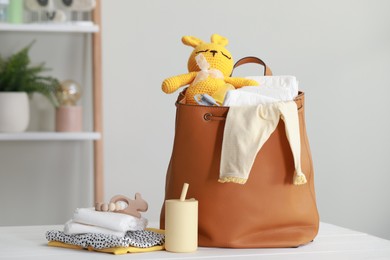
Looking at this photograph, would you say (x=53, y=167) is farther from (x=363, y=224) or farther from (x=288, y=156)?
(x=288, y=156)

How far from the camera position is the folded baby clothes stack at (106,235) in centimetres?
116

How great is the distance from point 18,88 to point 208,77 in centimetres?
151

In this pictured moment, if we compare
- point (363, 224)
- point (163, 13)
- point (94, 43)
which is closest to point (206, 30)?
point (163, 13)

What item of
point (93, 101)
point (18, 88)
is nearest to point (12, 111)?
point (18, 88)

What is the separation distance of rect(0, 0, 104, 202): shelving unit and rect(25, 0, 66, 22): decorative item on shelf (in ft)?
0.16

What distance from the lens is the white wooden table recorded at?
1.14 meters

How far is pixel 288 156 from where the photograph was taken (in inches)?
48.8

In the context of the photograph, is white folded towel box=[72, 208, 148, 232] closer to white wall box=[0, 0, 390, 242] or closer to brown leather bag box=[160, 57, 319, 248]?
brown leather bag box=[160, 57, 319, 248]

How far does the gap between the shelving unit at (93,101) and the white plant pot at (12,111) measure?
0.20 feet

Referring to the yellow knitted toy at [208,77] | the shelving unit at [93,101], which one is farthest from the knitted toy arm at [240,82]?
the shelving unit at [93,101]

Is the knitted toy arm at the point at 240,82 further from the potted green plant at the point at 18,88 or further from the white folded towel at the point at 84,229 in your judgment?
the potted green plant at the point at 18,88

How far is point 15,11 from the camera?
104 inches

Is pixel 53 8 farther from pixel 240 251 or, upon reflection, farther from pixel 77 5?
pixel 240 251

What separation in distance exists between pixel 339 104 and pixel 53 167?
1255 mm
